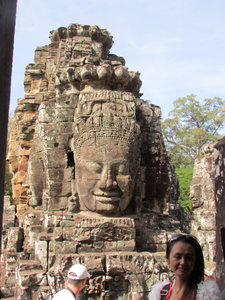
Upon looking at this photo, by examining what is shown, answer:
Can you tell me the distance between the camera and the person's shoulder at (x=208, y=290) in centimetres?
193

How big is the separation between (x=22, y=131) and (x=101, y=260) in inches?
225

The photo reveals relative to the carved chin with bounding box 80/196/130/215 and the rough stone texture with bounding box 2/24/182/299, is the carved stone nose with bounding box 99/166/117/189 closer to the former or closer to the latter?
the rough stone texture with bounding box 2/24/182/299

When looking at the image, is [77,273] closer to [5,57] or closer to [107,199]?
[107,199]

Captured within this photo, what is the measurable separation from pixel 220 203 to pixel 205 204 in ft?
27.9

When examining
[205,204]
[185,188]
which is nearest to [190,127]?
[185,188]

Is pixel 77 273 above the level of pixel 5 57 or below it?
below

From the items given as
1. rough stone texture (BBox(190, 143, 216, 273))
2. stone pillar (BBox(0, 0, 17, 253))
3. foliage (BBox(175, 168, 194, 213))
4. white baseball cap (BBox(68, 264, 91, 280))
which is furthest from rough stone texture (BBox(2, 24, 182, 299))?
foliage (BBox(175, 168, 194, 213))

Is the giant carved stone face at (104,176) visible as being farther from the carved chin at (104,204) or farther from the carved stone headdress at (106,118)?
the carved stone headdress at (106,118)

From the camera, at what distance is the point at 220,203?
5.20 ft

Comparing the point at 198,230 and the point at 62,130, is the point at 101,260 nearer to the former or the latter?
the point at 62,130

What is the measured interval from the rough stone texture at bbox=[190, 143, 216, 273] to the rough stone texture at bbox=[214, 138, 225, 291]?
788 cm

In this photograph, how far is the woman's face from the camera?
6.91ft

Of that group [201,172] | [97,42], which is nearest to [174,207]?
[201,172]

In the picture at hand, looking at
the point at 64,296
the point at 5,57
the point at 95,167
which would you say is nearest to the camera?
the point at 5,57
